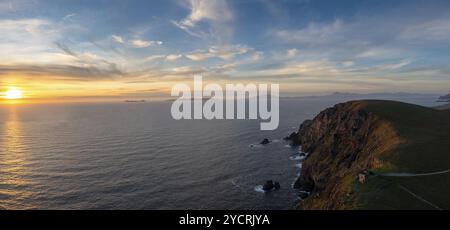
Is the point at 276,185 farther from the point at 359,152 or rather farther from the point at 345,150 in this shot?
the point at 359,152

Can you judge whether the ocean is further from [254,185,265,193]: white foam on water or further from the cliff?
the cliff

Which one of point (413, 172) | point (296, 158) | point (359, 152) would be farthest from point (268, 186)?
point (413, 172)

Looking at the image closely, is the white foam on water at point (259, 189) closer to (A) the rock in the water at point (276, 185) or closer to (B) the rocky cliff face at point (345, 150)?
(A) the rock in the water at point (276, 185)

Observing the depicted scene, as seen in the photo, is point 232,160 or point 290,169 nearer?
point 290,169

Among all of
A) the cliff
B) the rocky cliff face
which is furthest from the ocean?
the cliff

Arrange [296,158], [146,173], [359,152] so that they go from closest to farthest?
[359,152] < [146,173] < [296,158]

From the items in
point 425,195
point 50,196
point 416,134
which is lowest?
point 50,196
